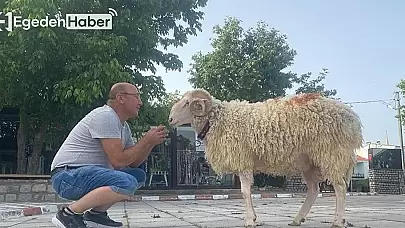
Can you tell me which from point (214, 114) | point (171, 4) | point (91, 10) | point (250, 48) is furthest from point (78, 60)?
point (250, 48)

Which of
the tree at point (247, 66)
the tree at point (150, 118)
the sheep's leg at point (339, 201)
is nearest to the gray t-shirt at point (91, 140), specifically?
the sheep's leg at point (339, 201)

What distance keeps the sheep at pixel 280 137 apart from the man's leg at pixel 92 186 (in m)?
1.57

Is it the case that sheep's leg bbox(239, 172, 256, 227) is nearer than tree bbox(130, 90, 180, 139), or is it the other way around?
sheep's leg bbox(239, 172, 256, 227)

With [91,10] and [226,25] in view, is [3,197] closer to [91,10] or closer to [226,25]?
[91,10]

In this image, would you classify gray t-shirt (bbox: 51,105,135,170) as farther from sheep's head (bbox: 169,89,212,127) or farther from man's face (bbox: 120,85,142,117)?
sheep's head (bbox: 169,89,212,127)

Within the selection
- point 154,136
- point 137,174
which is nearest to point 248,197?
point 137,174

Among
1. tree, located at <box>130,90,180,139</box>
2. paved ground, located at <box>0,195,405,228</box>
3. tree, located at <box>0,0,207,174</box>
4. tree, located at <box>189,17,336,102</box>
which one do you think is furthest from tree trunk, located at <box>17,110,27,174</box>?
tree, located at <box>189,17,336,102</box>

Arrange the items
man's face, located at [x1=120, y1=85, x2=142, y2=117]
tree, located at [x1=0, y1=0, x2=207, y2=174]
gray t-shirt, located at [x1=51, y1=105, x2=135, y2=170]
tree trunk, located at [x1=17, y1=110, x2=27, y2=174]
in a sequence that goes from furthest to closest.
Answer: tree trunk, located at [x1=17, y1=110, x2=27, y2=174]
tree, located at [x1=0, y1=0, x2=207, y2=174]
man's face, located at [x1=120, y1=85, x2=142, y2=117]
gray t-shirt, located at [x1=51, y1=105, x2=135, y2=170]

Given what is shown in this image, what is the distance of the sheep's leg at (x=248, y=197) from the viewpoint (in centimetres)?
445

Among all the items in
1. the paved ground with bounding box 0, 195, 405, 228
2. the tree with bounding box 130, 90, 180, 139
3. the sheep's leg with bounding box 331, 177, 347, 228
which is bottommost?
the paved ground with bounding box 0, 195, 405, 228

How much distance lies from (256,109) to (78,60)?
7.21 meters

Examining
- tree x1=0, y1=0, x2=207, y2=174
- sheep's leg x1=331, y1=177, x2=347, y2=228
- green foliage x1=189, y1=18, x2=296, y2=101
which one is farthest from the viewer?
green foliage x1=189, y1=18, x2=296, y2=101

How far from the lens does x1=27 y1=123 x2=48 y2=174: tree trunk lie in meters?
13.0

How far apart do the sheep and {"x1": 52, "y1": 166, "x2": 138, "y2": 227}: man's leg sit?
157 cm
